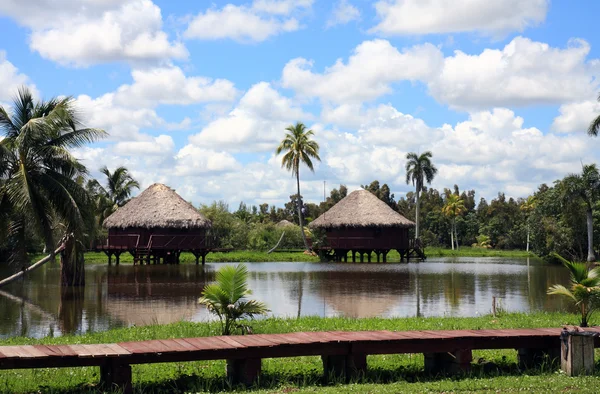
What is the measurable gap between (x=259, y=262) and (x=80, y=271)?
21335 millimetres

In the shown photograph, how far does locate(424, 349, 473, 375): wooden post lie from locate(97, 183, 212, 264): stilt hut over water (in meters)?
33.8

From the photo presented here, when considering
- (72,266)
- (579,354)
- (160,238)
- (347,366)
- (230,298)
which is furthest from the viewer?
(160,238)

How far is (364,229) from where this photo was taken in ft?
163

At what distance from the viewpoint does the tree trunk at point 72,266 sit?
26163 mm

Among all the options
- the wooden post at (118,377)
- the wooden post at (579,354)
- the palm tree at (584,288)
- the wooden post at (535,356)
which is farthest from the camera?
the palm tree at (584,288)

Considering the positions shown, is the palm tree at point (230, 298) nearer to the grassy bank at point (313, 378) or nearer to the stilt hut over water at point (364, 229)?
Answer: the grassy bank at point (313, 378)

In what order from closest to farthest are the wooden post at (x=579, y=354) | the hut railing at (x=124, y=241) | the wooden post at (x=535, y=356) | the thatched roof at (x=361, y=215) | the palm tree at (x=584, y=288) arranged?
the wooden post at (x=579, y=354) < the wooden post at (x=535, y=356) < the palm tree at (x=584, y=288) < the hut railing at (x=124, y=241) < the thatched roof at (x=361, y=215)

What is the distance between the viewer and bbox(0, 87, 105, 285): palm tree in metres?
18.8

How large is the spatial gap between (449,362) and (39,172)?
14.1 metres

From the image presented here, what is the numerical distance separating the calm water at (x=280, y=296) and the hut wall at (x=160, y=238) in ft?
19.0

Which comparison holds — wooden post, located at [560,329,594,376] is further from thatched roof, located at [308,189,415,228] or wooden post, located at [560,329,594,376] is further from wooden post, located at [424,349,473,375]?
thatched roof, located at [308,189,415,228]

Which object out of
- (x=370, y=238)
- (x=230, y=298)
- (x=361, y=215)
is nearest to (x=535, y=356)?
(x=230, y=298)

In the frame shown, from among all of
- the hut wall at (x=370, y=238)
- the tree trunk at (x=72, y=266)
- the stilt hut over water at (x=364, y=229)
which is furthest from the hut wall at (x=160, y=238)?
the tree trunk at (x=72, y=266)

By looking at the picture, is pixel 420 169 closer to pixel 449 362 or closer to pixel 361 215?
pixel 361 215
